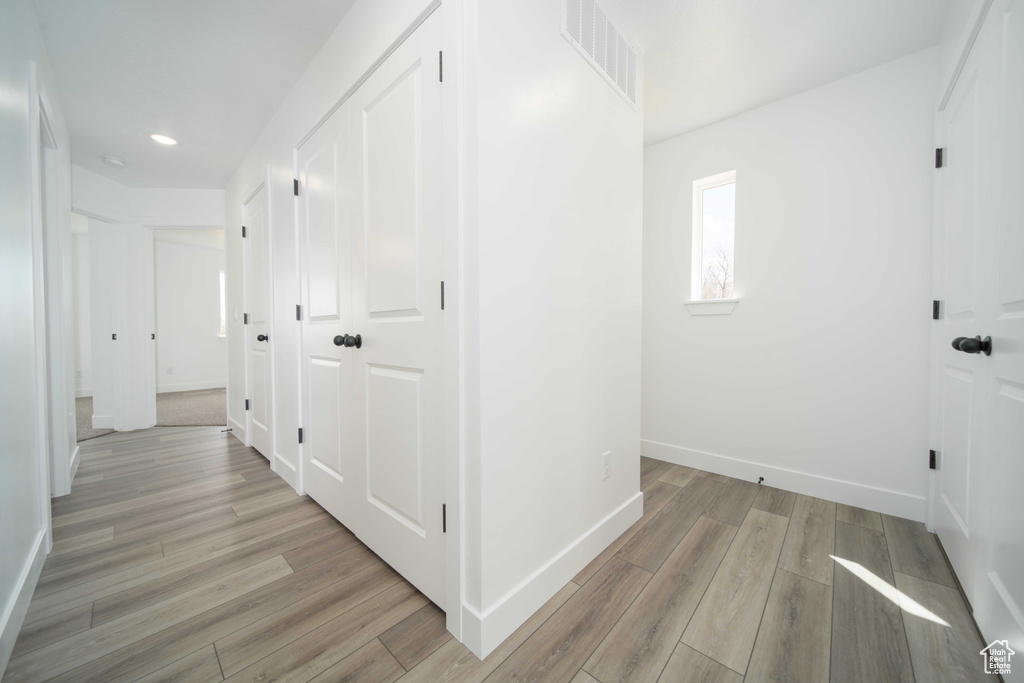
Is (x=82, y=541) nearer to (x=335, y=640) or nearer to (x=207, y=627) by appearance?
(x=207, y=627)

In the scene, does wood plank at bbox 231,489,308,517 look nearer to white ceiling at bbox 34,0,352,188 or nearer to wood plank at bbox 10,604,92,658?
wood plank at bbox 10,604,92,658

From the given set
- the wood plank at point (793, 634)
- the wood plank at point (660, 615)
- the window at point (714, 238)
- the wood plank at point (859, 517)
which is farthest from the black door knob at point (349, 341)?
the wood plank at point (859, 517)

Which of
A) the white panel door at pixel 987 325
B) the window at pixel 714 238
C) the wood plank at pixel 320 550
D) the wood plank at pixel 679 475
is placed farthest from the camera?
the window at pixel 714 238

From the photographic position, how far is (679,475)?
98.3 inches

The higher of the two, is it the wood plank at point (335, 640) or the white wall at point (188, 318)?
the white wall at point (188, 318)

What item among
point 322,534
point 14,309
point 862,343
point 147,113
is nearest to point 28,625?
point 322,534

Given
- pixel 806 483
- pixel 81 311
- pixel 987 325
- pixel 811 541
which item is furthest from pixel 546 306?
pixel 81 311

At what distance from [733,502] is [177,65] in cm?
392

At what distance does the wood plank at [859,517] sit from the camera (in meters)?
1.85

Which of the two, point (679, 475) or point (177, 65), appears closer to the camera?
point (177, 65)

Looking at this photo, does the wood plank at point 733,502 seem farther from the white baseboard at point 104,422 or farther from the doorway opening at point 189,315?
the doorway opening at point 189,315

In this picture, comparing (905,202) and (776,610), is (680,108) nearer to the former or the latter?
→ (905,202)

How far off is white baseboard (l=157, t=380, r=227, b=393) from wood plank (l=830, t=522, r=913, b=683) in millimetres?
8032

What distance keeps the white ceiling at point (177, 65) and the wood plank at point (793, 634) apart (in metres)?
2.88
